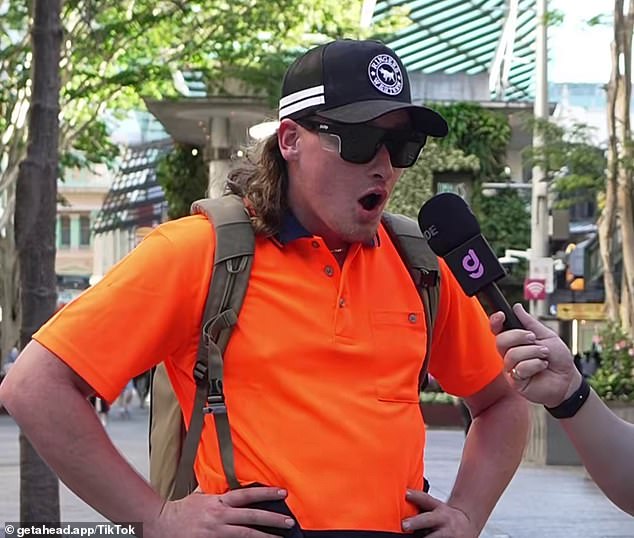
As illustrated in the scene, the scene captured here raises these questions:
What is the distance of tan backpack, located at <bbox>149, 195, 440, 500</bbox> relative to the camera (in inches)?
107

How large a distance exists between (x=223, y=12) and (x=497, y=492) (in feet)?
61.5

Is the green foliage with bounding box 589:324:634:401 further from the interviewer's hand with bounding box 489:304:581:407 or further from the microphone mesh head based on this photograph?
the interviewer's hand with bounding box 489:304:581:407

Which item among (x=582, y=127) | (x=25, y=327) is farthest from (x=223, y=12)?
(x=25, y=327)

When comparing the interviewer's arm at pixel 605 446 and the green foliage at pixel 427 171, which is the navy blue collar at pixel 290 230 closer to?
the interviewer's arm at pixel 605 446

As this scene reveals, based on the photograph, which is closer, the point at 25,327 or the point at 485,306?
the point at 485,306

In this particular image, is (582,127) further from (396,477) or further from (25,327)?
(396,477)

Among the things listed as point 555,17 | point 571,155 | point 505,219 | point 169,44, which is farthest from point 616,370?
point 505,219

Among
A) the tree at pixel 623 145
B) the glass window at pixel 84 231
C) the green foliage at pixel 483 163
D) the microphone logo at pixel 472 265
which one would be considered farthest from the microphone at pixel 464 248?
the glass window at pixel 84 231

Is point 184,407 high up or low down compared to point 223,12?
down

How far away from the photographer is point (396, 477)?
277 cm

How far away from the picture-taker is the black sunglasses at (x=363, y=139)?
9.27ft

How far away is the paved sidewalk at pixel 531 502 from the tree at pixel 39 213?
0.37m

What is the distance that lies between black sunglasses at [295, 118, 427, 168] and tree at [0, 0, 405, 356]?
16.9 meters

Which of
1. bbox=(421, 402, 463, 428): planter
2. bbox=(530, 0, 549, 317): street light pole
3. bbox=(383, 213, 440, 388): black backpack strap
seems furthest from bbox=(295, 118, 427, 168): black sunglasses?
bbox=(530, 0, 549, 317): street light pole
